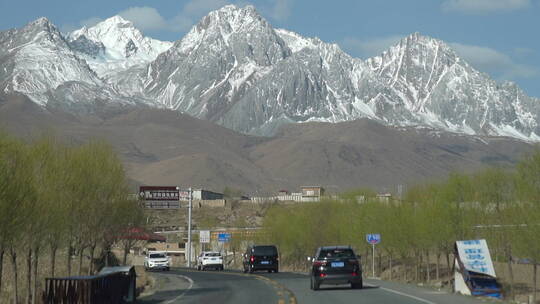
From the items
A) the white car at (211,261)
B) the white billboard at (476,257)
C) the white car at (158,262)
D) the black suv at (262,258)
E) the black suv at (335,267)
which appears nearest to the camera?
the white billboard at (476,257)

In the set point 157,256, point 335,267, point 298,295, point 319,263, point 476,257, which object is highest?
point 157,256

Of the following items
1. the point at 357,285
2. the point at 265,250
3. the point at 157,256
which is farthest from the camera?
the point at 157,256

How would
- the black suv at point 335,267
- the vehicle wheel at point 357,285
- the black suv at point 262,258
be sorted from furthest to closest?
the black suv at point 262,258
the vehicle wheel at point 357,285
the black suv at point 335,267

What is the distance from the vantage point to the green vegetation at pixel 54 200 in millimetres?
32688

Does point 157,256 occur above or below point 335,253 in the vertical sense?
above

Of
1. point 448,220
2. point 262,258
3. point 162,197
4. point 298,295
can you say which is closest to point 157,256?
point 262,258

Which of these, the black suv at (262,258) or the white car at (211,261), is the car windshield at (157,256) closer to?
the white car at (211,261)

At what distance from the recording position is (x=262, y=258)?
2640 inches

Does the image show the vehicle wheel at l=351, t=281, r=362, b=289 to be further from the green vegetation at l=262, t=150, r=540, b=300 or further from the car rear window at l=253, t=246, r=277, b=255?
the car rear window at l=253, t=246, r=277, b=255

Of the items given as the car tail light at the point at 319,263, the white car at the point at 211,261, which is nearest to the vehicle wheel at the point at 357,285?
the car tail light at the point at 319,263

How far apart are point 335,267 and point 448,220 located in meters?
34.8

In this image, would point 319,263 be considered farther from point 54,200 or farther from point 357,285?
point 54,200

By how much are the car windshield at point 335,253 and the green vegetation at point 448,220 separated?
1804cm

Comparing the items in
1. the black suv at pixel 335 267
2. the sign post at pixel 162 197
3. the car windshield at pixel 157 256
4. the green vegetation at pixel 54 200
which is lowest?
the black suv at pixel 335 267
